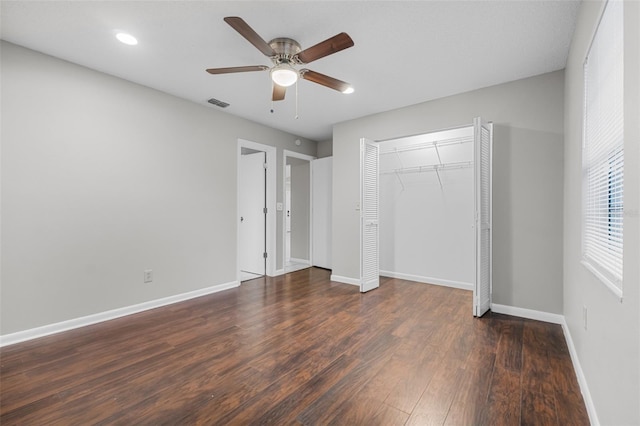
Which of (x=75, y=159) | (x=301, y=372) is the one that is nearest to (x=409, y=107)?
(x=301, y=372)

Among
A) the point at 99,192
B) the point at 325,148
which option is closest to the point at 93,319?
the point at 99,192

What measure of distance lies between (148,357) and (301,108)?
3391mm

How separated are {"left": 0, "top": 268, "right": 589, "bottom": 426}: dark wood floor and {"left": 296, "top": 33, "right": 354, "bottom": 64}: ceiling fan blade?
2304mm

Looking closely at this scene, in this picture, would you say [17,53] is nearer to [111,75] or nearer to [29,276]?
[111,75]

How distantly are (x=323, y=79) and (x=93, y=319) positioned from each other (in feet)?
10.9

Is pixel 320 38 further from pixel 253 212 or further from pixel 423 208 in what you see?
pixel 253 212

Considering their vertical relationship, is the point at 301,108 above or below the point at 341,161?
above

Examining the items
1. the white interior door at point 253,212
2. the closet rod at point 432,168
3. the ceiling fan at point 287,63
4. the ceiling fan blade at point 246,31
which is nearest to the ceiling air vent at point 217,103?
the white interior door at point 253,212

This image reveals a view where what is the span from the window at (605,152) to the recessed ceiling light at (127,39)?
125 inches

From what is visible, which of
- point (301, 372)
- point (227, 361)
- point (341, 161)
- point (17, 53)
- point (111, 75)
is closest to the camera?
point (301, 372)

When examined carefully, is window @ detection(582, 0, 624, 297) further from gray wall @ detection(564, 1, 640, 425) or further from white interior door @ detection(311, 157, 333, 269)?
white interior door @ detection(311, 157, 333, 269)

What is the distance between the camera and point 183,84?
10.9ft

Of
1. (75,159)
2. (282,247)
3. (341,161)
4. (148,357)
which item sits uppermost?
(341,161)

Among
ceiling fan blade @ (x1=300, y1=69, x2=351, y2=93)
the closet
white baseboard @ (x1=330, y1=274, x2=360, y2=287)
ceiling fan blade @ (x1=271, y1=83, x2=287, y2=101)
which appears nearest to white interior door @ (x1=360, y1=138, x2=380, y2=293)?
the closet
